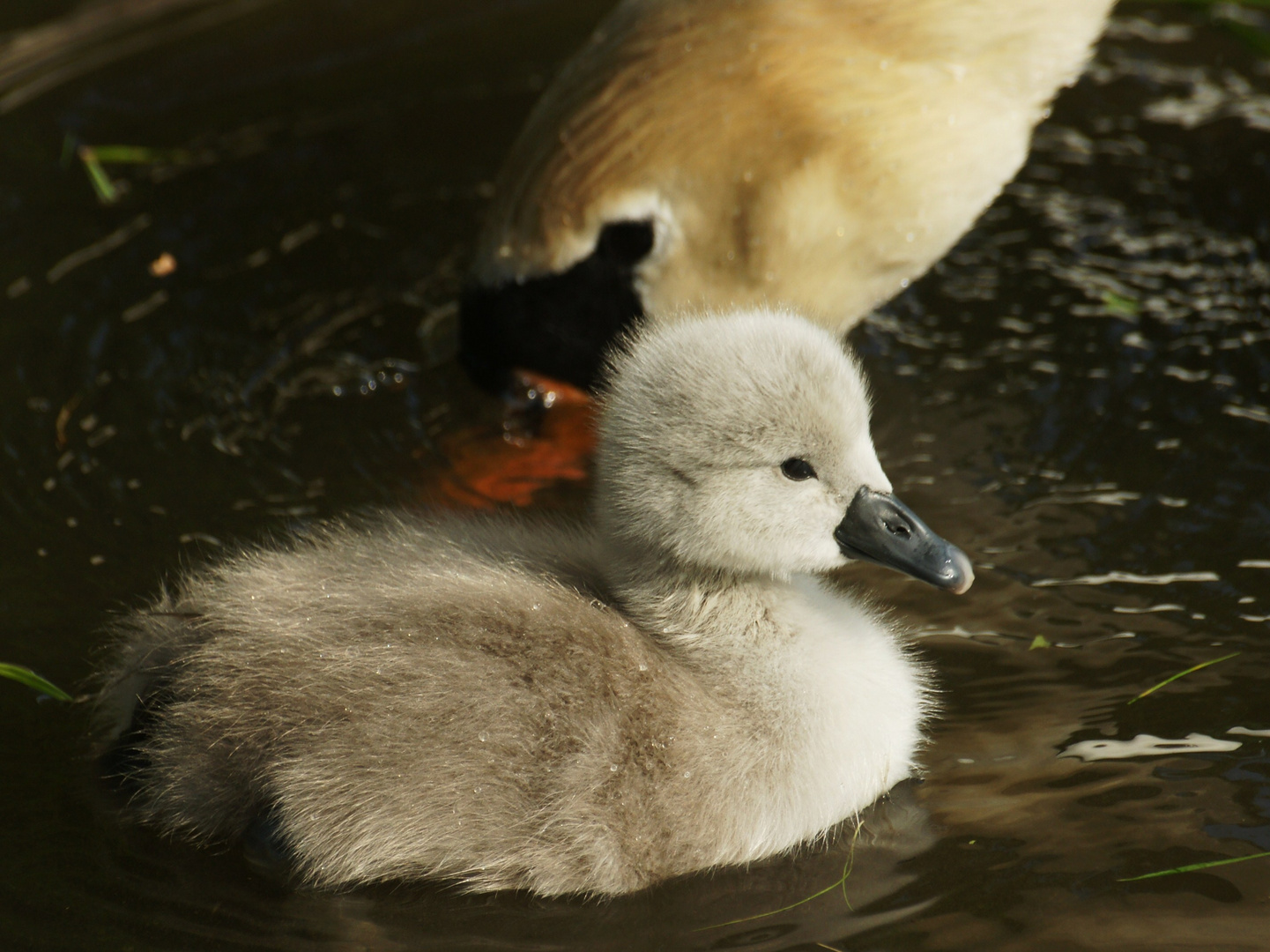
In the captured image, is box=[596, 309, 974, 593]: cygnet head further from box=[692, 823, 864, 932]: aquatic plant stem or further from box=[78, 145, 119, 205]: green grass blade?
box=[78, 145, 119, 205]: green grass blade

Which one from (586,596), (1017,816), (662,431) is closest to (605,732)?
(586,596)

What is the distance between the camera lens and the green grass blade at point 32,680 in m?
2.84

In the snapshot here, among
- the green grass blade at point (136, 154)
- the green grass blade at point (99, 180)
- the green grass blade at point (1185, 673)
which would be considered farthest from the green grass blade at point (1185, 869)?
the green grass blade at point (136, 154)

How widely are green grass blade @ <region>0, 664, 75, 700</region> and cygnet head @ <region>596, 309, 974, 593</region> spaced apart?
3.81ft

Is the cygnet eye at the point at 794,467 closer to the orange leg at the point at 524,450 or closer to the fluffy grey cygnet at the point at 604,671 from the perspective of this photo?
the fluffy grey cygnet at the point at 604,671

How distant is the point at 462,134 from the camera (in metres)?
5.30

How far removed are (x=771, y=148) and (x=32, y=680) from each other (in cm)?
203

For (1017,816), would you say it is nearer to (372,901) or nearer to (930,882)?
(930,882)

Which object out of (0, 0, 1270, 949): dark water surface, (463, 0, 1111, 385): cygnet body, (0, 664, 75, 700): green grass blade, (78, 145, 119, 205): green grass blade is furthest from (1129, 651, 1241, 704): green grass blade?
(78, 145, 119, 205): green grass blade

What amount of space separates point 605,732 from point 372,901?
481 mm

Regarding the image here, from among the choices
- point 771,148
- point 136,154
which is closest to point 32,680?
point 771,148

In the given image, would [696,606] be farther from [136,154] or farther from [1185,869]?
[136,154]

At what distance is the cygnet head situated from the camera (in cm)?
255

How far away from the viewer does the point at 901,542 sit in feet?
8.54
